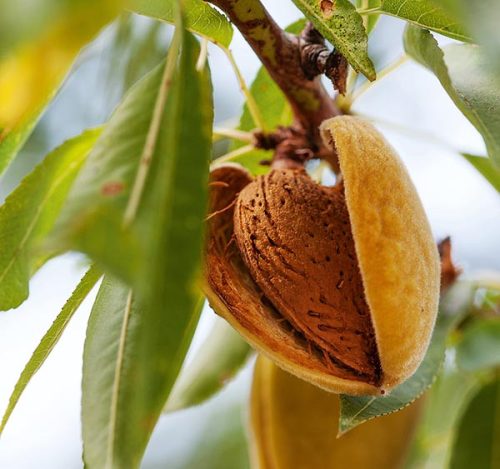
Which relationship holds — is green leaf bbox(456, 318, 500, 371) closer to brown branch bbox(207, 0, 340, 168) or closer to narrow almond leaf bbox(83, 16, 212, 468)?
brown branch bbox(207, 0, 340, 168)

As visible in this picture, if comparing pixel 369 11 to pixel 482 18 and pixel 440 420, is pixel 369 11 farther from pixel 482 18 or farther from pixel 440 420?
pixel 440 420

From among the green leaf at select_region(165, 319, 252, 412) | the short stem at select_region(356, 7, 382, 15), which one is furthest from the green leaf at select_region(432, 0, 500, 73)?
the green leaf at select_region(165, 319, 252, 412)

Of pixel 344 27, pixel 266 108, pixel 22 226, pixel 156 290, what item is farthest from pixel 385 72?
pixel 156 290

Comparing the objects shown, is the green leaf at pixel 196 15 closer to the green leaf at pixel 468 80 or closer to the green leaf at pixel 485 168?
the green leaf at pixel 468 80

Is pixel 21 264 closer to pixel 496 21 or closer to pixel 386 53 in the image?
pixel 496 21

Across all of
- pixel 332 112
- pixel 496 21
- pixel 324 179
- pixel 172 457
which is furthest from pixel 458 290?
pixel 172 457

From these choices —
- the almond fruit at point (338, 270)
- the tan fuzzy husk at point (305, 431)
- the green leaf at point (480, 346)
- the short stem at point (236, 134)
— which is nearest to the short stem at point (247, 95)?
the short stem at point (236, 134)
